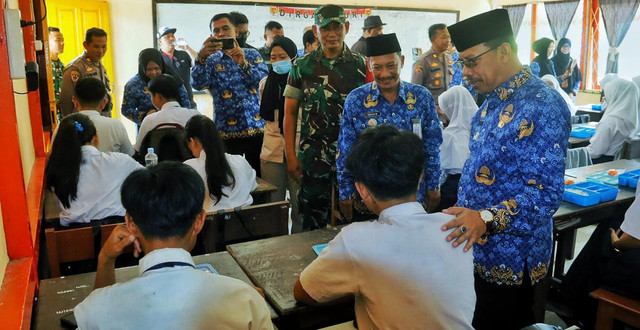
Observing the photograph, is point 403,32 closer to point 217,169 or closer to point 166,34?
point 166,34

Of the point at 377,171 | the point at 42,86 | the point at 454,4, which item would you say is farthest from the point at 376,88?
the point at 454,4

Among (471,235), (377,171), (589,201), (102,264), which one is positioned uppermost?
(377,171)

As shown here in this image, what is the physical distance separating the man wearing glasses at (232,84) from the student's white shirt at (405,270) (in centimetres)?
299

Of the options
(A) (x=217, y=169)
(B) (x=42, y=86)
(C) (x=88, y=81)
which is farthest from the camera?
(B) (x=42, y=86)

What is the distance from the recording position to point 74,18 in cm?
638

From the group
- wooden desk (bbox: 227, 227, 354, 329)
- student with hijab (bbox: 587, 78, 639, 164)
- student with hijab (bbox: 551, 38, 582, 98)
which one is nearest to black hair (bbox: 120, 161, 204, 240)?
wooden desk (bbox: 227, 227, 354, 329)

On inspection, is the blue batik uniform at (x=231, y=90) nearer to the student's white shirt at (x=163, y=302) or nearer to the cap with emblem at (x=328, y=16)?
the cap with emblem at (x=328, y=16)

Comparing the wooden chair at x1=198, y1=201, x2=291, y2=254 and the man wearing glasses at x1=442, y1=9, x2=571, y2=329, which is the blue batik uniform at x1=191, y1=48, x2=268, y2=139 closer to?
the wooden chair at x1=198, y1=201, x2=291, y2=254

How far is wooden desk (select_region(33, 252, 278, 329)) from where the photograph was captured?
167 centimetres

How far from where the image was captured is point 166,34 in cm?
618

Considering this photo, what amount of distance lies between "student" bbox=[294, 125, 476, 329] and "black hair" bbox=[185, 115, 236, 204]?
1486 millimetres

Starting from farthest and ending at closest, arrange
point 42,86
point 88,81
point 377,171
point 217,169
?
point 42,86, point 88,81, point 217,169, point 377,171

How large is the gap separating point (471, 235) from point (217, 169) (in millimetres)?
1693

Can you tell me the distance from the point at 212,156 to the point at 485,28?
1.59 metres
